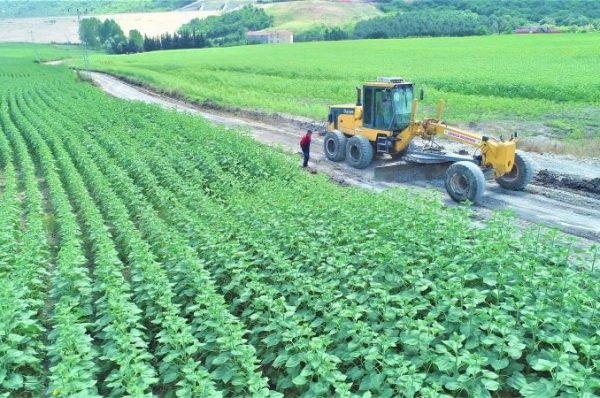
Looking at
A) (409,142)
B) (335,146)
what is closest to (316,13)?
(335,146)

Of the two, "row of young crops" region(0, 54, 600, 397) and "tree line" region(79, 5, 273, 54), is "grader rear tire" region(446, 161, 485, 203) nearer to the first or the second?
"row of young crops" region(0, 54, 600, 397)

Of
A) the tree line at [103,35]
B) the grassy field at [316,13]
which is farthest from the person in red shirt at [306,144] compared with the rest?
the grassy field at [316,13]

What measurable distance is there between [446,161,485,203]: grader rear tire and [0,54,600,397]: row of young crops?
216cm

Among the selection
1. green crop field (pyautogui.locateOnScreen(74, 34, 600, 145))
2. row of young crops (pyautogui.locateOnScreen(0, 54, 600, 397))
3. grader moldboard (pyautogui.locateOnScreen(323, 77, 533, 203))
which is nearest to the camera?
row of young crops (pyautogui.locateOnScreen(0, 54, 600, 397))

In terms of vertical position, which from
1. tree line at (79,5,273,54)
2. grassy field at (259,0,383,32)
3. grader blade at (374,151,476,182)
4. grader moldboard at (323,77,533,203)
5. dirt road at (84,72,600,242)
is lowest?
dirt road at (84,72,600,242)

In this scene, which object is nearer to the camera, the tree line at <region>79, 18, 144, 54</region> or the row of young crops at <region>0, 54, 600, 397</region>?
the row of young crops at <region>0, 54, 600, 397</region>

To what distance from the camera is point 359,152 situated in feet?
57.3

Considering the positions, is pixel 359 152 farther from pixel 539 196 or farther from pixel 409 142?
pixel 539 196

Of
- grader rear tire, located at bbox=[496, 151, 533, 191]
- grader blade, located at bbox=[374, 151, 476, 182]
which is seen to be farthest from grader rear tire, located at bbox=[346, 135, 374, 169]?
grader rear tire, located at bbox=[496, 151, 533, 191]

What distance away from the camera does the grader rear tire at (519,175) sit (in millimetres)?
14328

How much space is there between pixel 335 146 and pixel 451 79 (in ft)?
66.7

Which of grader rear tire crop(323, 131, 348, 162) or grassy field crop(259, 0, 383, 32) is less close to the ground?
grassy field crop(259, 0, 383, 32)

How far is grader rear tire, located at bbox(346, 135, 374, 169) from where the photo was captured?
17.2 m

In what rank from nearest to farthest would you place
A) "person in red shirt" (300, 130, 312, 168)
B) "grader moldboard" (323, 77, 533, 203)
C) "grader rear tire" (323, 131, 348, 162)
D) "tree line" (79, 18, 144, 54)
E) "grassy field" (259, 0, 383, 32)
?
"grader moldboard" (323, 77, 533, 203) < "person in red shirt" (300, 130, 312, 168) < "grader rear tire" (323, 131, 348, 162) < "tree line" (79, 18, 144, 54) < "grassy field" (259, 0, 383, 32)
